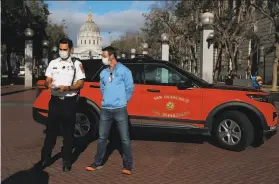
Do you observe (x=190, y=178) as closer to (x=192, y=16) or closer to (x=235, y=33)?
(x=235, y=33)

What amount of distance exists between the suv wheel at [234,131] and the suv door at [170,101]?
480mm

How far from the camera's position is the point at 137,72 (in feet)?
27.0

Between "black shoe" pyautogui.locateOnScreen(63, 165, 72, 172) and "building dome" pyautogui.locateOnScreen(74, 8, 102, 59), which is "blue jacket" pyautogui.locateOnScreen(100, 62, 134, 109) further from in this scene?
"building dome" pyautogui.locateOnScreen(74, 8, 102, 59)

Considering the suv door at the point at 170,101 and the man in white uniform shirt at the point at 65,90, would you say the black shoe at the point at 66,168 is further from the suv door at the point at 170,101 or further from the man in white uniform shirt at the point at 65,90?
the suv door at the point at 170,101

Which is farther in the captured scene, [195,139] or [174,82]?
[195,139]

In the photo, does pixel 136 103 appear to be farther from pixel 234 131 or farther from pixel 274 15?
pixel 274 15

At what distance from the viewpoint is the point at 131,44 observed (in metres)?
76.1

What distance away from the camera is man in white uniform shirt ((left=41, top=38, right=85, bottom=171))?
19.4 feet

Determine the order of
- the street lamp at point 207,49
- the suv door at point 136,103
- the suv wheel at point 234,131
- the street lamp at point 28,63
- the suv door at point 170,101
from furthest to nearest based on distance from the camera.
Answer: the street lamp at point 28,63 < the street lamp at point 207,49 < the suv door at point 136,103 < the suv door at point 170,101 < the suv wheel at point 234,131

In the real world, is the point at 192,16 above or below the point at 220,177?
above

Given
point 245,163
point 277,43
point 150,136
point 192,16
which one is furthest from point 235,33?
point 245,163

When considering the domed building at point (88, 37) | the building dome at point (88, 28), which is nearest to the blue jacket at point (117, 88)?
the domed building at point (88, 37)

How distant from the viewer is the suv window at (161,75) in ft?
26.1

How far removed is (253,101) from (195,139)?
1.71 metres
